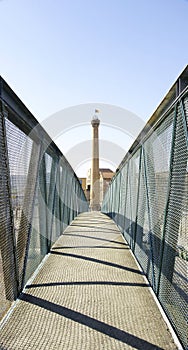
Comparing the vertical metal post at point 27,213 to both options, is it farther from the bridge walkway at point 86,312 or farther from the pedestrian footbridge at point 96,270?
the bridge walkway at point 86,312

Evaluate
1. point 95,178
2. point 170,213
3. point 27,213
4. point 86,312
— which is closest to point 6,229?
point 27,213

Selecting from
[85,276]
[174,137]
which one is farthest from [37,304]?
[174,137]

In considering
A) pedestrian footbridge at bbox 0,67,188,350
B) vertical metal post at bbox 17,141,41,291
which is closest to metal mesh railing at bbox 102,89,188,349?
pedestrian footbridge at bbox 0,67,188,350

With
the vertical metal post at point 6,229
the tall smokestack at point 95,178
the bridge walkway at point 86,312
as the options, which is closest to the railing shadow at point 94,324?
the bridge walkway at point 86,312

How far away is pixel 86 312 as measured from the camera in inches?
83.6

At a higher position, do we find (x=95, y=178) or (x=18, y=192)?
(x=95, y=178)

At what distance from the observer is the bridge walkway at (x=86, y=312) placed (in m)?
1.74

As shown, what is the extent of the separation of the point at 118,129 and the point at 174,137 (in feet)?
30.2

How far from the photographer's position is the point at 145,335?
1809mm

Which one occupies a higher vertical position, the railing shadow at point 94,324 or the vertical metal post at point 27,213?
the vertical metal post at point 27,213

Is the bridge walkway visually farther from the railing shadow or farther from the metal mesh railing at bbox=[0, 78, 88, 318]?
the metal mesh railing at bbox=[0, 78, 88, 318]

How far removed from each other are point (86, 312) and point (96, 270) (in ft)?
3.49

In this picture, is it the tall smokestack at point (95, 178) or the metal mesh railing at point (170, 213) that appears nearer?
the metal mesh railing at point (170, 213)

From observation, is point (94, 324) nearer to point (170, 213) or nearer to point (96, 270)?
point (170, 213)
